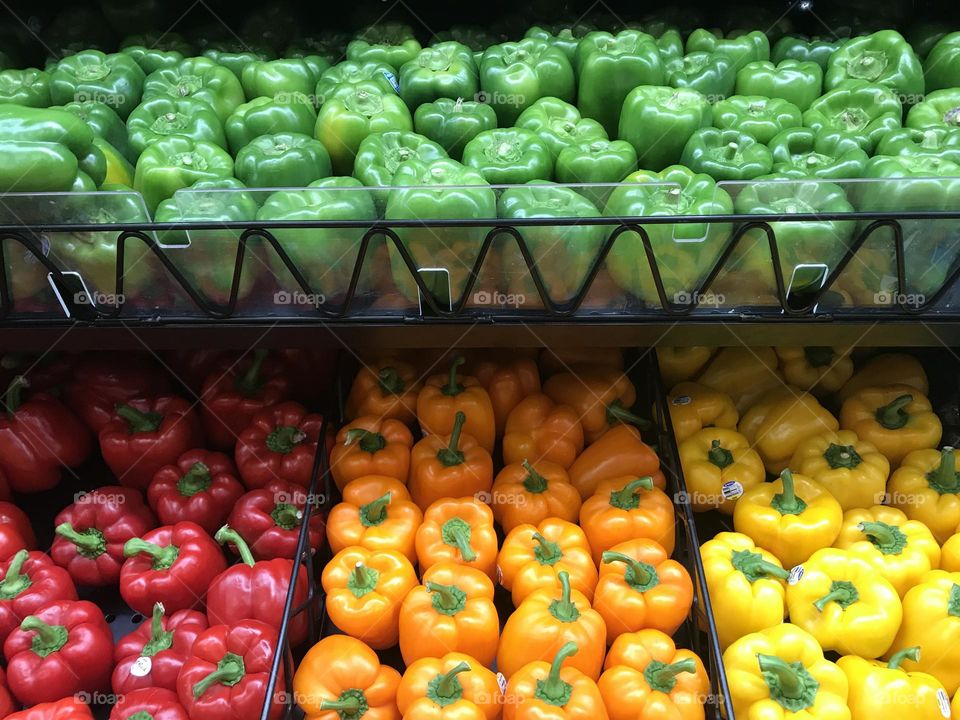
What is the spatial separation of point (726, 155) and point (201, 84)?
118 cm

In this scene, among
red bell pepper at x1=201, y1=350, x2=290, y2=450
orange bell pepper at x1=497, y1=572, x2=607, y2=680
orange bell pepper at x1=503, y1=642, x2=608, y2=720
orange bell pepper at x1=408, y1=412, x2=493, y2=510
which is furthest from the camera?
red bell pepper at x1=201, y1=350, x2=290, y2=450

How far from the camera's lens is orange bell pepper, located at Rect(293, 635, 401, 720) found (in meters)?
1.21

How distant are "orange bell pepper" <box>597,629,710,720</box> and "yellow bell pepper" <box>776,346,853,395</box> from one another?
0.75 meters

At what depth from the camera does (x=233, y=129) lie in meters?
1.64

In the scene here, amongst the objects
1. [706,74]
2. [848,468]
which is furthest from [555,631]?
[706,74]

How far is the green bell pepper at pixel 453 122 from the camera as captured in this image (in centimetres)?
161

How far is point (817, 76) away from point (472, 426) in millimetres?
1100

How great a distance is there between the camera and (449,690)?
1150mm

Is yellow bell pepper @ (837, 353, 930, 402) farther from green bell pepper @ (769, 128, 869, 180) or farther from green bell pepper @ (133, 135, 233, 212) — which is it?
green bell pepper @ (133, 135, 233, 212)

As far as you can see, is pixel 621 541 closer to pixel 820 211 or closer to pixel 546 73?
pixel 820 211

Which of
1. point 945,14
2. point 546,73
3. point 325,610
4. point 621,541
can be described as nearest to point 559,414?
point 621,541

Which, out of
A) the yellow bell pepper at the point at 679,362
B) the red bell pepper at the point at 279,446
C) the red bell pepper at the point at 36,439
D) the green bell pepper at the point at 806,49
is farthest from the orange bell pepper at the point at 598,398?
the red bell pepper at the point at 36,439

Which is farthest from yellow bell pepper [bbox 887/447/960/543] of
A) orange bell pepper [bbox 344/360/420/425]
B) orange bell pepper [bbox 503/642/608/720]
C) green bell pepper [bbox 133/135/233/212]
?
green bell pepper [bbox 133/135/233/212]

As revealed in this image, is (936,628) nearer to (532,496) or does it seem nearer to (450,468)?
(532,496)
